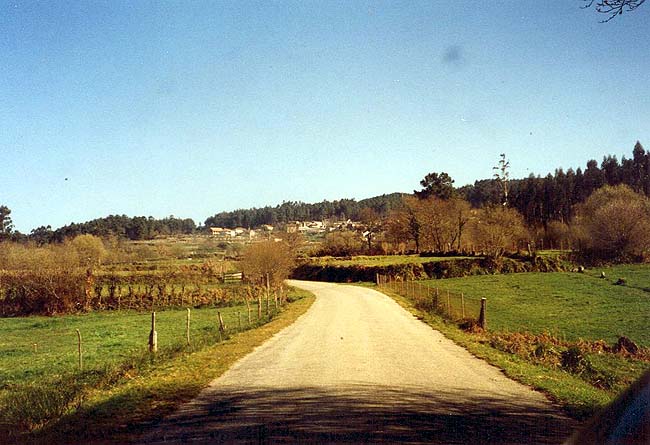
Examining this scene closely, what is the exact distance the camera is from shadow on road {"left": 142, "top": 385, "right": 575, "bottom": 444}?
672cm

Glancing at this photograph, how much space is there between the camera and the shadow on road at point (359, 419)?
22.1 feet

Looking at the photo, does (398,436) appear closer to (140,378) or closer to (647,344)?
(140,378)

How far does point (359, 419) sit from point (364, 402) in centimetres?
118

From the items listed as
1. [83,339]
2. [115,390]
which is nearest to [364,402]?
[115,390]

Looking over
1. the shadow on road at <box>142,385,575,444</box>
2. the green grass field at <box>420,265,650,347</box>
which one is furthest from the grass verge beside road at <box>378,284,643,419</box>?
the green grass field at <box>420,265,650,347</box>

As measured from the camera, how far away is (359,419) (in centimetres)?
766

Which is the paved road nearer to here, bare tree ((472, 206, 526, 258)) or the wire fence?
the wire fence

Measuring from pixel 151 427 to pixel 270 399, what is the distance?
228 centimetres

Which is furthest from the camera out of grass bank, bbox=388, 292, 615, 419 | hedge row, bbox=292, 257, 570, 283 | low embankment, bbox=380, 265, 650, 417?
A: hedge row, bbox=292, 257, 570, 283

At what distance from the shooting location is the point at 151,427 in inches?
296

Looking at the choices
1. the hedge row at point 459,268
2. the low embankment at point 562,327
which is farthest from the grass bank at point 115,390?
the hedge row at point 459,268

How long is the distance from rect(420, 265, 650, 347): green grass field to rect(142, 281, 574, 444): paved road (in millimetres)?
11746

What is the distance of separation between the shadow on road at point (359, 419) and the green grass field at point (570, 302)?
1562cm

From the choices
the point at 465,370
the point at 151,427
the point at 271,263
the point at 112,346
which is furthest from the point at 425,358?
the point at 271,263
